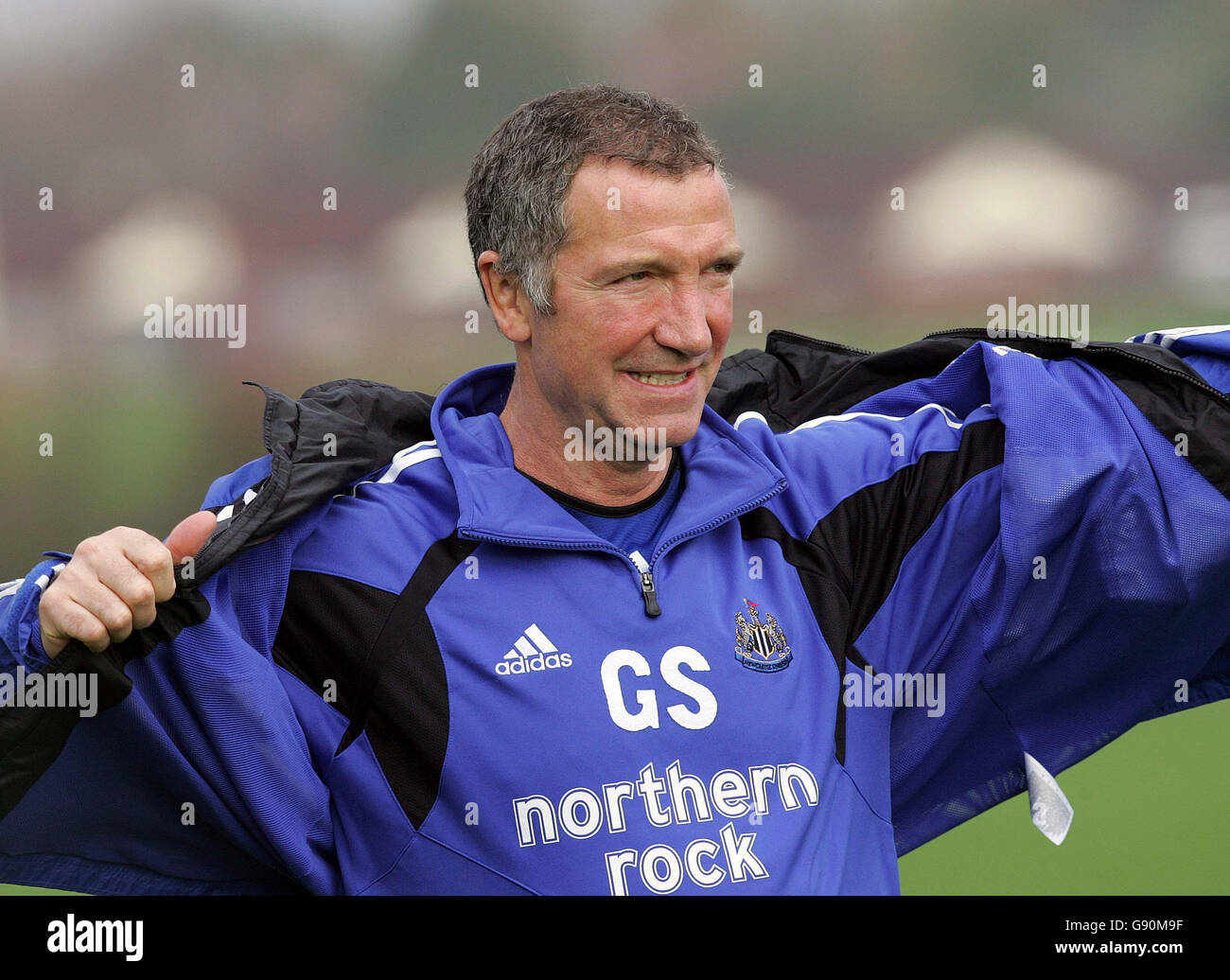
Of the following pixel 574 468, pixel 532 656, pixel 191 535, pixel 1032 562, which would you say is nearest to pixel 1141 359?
pixel 1032 562

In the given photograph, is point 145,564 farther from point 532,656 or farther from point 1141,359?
point 1141,359

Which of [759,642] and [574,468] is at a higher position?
[574,468]

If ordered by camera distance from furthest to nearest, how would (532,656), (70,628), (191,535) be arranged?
(532,656) → (191,535) → (70,628)

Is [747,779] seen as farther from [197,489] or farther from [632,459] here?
[197,489]

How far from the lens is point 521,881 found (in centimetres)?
124

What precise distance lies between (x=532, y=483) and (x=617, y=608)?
0.17 meters

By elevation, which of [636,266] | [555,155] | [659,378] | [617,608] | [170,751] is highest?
[555,155]

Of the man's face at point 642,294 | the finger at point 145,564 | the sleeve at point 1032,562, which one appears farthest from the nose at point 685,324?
the finger at point 145,564

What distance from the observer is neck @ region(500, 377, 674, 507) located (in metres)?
1.43

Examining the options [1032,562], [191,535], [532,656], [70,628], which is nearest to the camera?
[70,628]

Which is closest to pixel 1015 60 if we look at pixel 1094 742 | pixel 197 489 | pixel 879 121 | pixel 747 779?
pixel 879 121

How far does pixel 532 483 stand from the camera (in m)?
1.39

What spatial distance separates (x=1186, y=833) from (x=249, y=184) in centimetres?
313

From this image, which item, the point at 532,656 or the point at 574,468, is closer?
the point at 532,656
